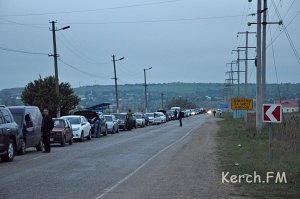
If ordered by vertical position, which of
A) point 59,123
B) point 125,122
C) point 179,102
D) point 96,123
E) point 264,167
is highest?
point 59,123

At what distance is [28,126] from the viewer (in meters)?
25.0

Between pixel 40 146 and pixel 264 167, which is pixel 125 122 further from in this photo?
pixel 264 167

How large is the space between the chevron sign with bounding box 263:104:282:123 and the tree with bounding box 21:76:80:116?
29.4 metres

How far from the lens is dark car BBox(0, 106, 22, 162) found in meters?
20.1

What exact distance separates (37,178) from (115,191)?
3.25 meters

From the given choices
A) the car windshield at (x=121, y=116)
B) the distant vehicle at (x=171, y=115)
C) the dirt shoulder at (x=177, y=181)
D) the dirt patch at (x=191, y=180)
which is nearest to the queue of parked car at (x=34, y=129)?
the dirt shoulder at (x=177, y=181)

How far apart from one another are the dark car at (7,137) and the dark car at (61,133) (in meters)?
7.51

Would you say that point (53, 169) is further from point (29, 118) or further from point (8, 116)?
point (29, 118)

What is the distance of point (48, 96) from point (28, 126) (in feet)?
70.7

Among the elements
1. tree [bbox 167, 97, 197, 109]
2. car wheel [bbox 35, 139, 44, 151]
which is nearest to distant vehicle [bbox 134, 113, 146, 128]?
car wheel [bbox 35, 139, 44, 151]

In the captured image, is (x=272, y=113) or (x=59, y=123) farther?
(x=59, y=123)

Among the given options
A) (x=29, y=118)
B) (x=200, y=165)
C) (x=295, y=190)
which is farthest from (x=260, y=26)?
(x=295, y=190)

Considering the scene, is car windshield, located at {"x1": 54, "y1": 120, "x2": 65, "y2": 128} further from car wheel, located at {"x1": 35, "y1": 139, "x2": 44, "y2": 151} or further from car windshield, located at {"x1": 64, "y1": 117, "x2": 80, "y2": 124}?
car windshield, located at {"x1": 64, "y1": 117, "x2": 80, "y2": 124}

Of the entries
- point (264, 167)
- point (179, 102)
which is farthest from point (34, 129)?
point (179, 102)
